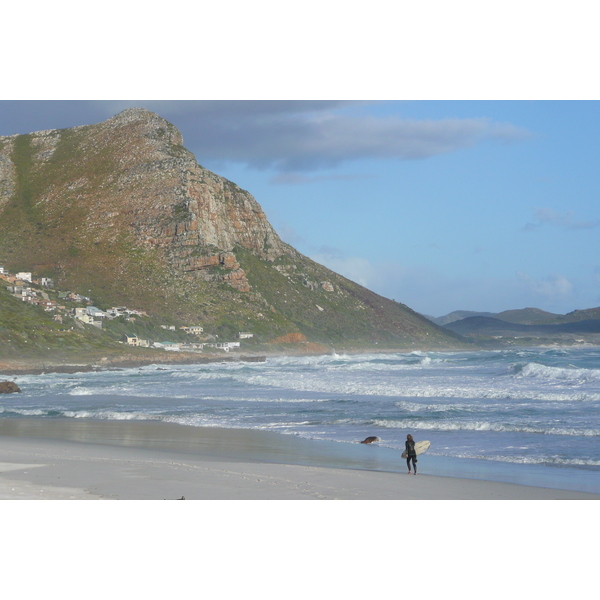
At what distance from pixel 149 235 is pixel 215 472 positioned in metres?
107

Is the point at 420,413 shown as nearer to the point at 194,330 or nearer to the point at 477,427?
the point at 477,427

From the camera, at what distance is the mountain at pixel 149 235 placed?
111 meters

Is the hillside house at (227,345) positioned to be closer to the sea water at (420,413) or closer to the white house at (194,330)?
the white house at (194,330)

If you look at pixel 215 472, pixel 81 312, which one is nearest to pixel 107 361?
pixel 81 312

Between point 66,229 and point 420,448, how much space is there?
4197 inches

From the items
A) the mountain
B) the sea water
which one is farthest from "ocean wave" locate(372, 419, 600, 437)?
the mountain

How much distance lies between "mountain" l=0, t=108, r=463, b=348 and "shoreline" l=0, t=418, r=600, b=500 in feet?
284

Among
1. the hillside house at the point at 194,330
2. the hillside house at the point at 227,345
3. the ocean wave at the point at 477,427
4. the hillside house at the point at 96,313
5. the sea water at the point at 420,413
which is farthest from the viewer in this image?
the hillside house at the point at 194,330

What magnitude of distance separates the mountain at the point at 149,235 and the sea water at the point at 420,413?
→ 6651cm

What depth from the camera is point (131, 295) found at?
106125 mm

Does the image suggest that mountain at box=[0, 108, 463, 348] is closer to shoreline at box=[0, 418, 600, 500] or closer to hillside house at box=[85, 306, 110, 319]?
hillside house at box=[85, 306, 110, 319]

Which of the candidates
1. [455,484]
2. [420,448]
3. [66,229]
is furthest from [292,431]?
[66,229]

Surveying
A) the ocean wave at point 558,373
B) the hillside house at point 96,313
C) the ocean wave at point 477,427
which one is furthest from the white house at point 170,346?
the ocean wave at point 477,427

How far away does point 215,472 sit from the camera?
14.5 metres
